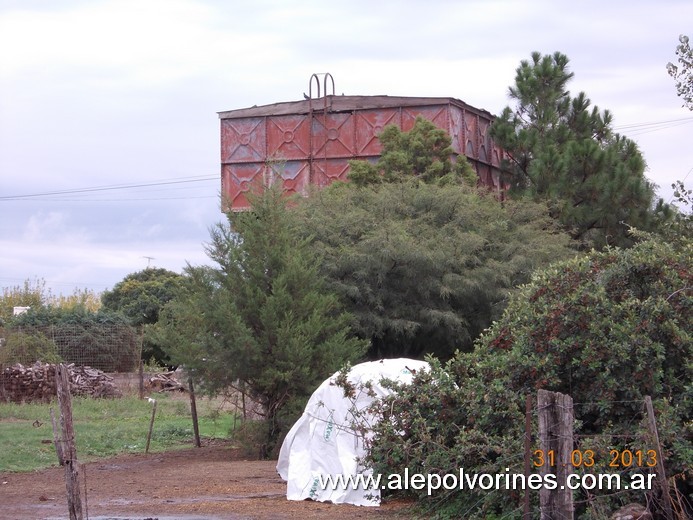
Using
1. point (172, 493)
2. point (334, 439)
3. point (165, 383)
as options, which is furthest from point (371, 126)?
point (172, 493)

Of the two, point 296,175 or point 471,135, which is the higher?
point 471,135

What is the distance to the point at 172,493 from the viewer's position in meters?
13.8

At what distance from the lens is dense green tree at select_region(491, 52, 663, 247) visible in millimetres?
27000

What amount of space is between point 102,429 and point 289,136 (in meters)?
13.6

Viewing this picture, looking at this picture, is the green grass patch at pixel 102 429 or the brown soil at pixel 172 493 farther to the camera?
the green grass patch at pixel 102 429

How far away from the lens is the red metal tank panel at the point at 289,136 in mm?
32219

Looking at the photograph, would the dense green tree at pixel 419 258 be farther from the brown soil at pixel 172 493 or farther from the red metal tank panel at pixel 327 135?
the red metal tank panel at pixel 327 135

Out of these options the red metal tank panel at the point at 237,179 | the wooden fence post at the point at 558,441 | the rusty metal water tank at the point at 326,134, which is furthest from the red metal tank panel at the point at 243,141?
the wooden fence post at the point at 558,441

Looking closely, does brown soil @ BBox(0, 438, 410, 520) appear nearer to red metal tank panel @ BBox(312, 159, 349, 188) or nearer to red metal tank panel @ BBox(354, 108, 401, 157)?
red metal tank panel @ BBox(312, 159, 349, 188)

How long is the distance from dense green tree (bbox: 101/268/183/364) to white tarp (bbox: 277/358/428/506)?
36.1 m

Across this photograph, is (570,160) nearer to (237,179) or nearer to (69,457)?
(237,179)

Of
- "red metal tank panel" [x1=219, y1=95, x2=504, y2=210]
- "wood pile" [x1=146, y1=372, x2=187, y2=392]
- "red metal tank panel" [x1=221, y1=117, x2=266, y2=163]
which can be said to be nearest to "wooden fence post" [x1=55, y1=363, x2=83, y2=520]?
"red metal tank panel" [x1=219, y1=95, x2=504, y2=210]

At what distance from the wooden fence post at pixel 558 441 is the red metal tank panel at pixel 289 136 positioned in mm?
25101

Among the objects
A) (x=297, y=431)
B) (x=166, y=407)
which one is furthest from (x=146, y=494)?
(x=166, y=407)
